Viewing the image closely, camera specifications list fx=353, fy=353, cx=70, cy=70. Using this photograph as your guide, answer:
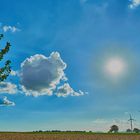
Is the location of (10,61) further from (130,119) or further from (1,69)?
(130,119)

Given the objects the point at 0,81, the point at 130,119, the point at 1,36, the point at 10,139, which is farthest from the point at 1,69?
the point at 130,119

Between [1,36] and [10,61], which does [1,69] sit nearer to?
[10,61]

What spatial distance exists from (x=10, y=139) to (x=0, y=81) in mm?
19820

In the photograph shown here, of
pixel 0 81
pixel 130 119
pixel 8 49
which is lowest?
pixel 0 81

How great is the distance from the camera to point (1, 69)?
34.2 m

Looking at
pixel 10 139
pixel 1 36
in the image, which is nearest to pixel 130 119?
pixel 10 139

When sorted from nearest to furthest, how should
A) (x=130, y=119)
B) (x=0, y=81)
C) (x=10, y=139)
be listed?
(x=0, y=81) → (x=10, y=139) → (x=130, y=119)

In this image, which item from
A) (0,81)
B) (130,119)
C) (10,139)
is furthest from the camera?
(130,119)

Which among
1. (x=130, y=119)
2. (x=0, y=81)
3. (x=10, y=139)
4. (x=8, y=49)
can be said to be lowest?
(x=10, y=139)

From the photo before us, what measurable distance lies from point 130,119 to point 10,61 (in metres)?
154

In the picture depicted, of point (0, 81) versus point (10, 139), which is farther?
point (10, 139)

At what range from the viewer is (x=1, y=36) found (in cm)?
3575

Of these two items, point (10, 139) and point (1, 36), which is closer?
point (1, 36)

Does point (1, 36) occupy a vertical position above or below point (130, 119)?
below
